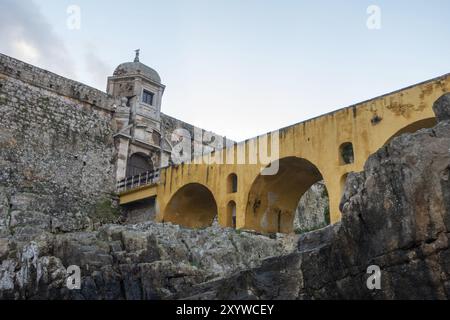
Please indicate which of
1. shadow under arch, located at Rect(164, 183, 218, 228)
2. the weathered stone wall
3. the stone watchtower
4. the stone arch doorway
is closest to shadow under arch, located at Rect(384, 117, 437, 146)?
shadow under arch, located at Rect(164, 183, 218, 228)

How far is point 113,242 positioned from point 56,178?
9216 millimetres

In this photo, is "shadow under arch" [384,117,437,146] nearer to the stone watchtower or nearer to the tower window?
the stone watchtower

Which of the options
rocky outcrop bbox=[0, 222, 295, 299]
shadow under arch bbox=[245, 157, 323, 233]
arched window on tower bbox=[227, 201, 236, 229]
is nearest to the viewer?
rocky outcrop bbox=[0, 222, 295, 299]

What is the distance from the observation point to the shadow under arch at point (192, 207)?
22.6 metres

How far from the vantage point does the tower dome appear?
2627 centimetres

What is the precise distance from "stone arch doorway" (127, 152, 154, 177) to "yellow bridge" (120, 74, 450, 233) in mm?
1381

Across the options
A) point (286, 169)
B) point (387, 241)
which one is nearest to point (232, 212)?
point (286, 169)

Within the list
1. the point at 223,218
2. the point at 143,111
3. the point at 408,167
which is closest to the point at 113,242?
the point at 223,218

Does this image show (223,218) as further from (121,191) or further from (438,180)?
(438,180)

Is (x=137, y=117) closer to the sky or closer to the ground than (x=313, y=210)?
closer to the sky

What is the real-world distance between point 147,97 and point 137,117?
4.41 feet

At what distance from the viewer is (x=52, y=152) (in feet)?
74.8

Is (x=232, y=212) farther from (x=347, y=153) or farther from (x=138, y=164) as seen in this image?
(x=138, y=164)
